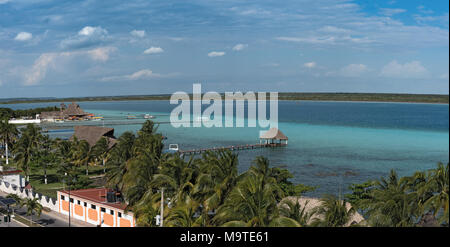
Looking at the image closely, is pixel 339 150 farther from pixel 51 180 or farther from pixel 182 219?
pixel 182 219

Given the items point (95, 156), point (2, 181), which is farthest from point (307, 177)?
point (2, 181)

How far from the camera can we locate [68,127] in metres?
93.8

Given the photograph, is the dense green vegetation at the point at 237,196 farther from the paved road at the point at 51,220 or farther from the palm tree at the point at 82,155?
the palm tree at the point at 82,155

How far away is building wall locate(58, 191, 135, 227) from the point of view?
22934 mm

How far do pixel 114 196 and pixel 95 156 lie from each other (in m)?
19.3

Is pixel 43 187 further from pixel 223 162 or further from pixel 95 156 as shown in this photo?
pixel 223 162

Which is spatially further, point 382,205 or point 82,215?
point 82,215

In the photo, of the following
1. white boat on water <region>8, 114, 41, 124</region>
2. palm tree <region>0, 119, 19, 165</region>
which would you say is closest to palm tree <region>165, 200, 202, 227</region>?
palm tree <region>0, 119, 19, 165</region>

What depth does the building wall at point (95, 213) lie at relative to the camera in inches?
903

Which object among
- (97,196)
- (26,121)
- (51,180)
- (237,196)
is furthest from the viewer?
(26,121)

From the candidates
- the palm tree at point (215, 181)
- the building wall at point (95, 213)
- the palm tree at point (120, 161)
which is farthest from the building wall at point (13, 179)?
the palm tree at point (215, 181)

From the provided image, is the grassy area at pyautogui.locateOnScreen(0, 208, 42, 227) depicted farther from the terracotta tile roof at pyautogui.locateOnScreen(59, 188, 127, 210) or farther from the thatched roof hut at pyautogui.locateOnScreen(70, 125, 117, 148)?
the thatched roof hut at pyautogui.locateOnScreen(70, 125, 117, 148)

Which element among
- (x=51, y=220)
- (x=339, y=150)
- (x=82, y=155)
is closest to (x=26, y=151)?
(x=82, y=155)

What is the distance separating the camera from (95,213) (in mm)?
25109
